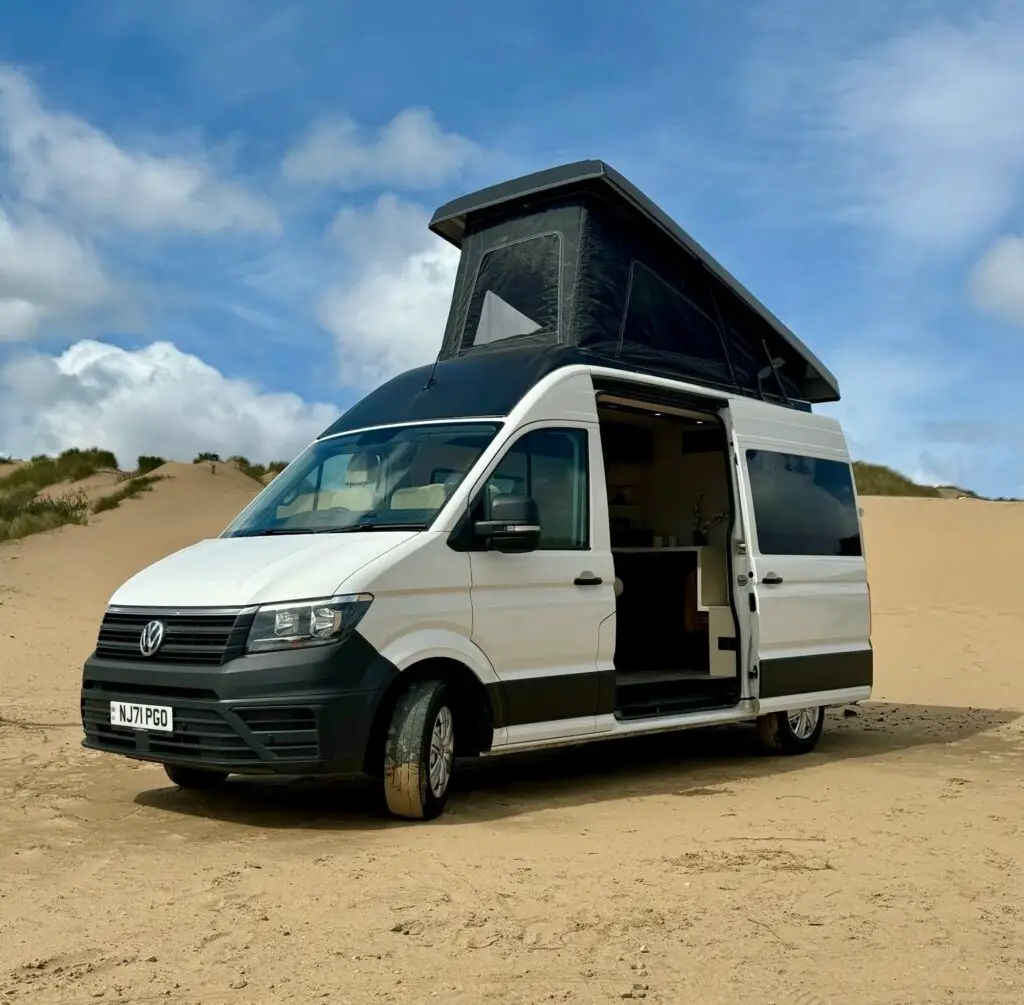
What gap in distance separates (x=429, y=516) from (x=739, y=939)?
311 cm

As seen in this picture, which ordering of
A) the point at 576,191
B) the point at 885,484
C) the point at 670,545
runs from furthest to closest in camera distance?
the point at 885,484 < the point at 670,545 < the point at 576,191

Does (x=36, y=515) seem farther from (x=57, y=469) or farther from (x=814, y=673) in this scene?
(x=814, y=673)

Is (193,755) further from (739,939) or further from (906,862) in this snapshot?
(906,862)

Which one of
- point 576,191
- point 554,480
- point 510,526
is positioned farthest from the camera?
point 576,191

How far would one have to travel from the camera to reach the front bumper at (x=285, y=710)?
647cm

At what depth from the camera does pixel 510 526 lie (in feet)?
23.6

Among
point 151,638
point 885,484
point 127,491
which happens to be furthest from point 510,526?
point 885,484

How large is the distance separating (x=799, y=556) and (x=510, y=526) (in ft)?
12.0

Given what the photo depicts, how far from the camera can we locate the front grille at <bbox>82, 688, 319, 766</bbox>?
6.50 m

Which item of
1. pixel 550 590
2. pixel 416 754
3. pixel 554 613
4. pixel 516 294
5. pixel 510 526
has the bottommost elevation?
pixel 416 754

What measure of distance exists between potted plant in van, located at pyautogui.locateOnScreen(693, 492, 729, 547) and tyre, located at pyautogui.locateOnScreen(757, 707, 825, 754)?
1.56 m

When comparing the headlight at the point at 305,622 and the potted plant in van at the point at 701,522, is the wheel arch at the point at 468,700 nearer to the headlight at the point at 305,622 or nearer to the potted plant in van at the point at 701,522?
the headlight at the point at 305,622

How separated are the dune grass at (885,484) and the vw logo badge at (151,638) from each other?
36774 mm

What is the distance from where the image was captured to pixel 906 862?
619 centimetres
